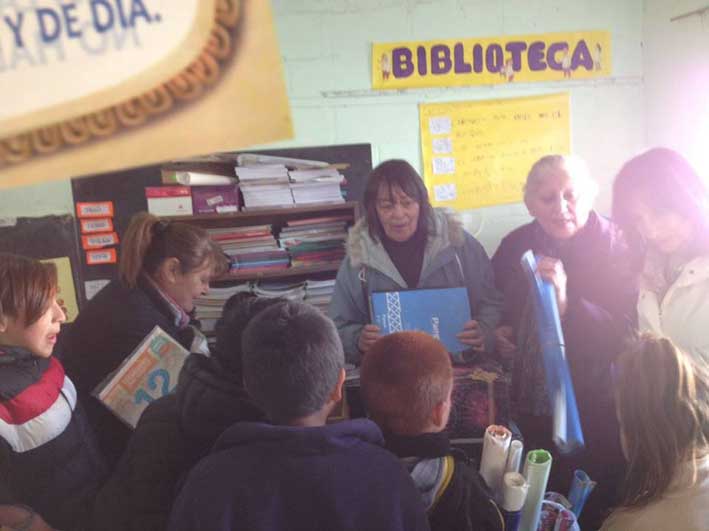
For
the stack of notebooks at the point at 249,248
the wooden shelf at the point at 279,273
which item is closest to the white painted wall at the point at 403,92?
the stack of notebooks at the point at 249,248

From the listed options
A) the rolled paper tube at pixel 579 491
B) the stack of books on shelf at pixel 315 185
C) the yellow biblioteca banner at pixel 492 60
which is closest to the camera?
the rolled paper tube at pixel 579 491

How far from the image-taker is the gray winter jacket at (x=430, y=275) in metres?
1.77

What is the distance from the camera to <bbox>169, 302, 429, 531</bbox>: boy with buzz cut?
0.74 metres

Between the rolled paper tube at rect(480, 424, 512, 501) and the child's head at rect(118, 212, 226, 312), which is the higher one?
the child's head at rect(118, 212, 226, 312)

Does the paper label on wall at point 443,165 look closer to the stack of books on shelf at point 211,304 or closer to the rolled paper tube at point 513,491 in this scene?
the stack of books on shelf at point 211,304

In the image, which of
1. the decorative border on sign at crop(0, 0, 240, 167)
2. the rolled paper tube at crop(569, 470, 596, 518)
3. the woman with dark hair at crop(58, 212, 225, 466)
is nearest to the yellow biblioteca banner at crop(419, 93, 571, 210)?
the woman with dark hair at crop(58, 212, 225, 466)

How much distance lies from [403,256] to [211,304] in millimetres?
1067

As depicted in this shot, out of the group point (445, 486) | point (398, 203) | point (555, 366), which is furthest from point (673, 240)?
point (445, 486)

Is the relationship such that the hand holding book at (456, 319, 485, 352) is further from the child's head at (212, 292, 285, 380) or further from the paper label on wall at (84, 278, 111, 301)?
the paper label on wall at (84, 278, 111, 301)

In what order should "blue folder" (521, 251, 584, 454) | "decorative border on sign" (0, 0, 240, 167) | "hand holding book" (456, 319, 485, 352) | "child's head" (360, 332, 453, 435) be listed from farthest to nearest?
"hand holding book" (456, 319, 485, 352), "blue folder" (521, 251, 584, 454), "child's head" (360, 332, 453, 435), "decorative border on sign" (0, 0, 240, 167)

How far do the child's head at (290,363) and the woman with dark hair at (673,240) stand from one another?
1029mm

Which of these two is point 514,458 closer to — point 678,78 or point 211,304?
point 211,304

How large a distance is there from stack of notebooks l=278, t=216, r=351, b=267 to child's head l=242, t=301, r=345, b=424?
5.21ft

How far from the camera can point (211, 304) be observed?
94.7 inches
